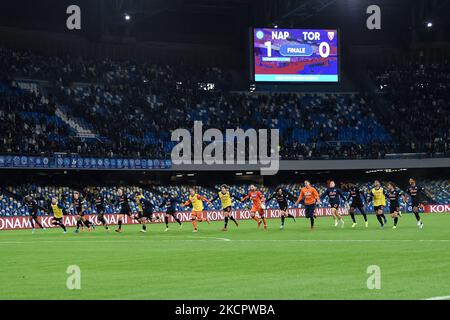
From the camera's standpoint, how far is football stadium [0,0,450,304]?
214 feet

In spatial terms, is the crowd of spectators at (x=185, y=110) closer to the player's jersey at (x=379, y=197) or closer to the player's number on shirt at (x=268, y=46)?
the player's number on shirt at (x=268, y=46)

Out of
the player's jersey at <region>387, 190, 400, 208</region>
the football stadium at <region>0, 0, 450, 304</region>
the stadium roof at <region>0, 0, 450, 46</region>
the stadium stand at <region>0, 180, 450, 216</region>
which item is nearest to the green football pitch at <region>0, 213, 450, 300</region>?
the player's jersey at <region>387, 190, 400, 208</region>

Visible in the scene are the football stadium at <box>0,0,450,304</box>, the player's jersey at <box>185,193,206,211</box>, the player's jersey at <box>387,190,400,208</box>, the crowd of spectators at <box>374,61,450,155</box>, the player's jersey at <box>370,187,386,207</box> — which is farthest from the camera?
the crowd of spectators at <box>374,61,450,155</box>

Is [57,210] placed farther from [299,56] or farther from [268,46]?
[299,56]

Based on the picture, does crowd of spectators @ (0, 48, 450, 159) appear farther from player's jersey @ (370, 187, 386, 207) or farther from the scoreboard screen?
player's jersey @ (370, 187, 386, 207)

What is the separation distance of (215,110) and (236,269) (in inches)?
2458

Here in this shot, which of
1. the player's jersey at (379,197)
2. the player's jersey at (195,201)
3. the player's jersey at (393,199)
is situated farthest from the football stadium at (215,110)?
the player's jersey at (379,197)

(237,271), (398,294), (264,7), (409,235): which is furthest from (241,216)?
(398,294)

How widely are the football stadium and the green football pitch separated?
14272 millimetres

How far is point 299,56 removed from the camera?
3014 inches

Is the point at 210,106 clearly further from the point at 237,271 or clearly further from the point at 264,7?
the point at 237,271

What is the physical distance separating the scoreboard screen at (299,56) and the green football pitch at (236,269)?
44.0 m
